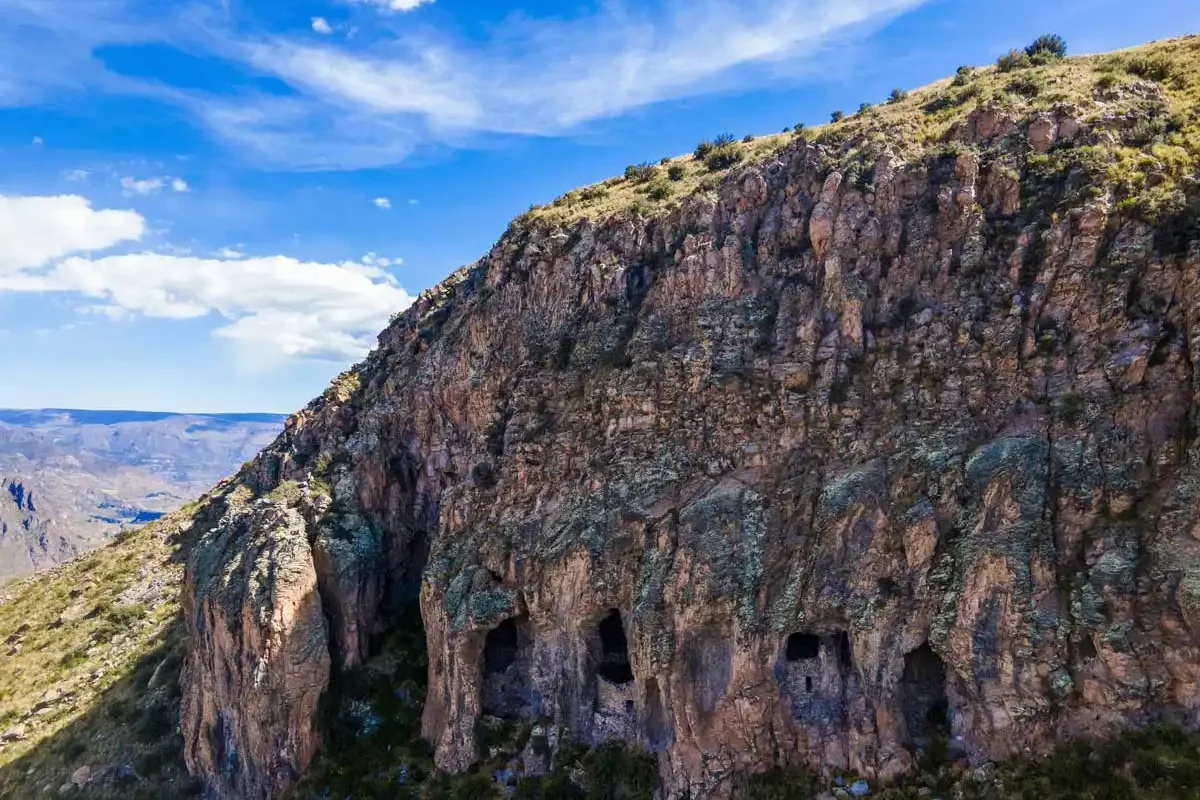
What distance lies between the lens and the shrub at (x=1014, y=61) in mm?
47906

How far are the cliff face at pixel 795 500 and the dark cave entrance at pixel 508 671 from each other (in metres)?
0.17

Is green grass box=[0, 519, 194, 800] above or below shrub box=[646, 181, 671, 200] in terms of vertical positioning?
below

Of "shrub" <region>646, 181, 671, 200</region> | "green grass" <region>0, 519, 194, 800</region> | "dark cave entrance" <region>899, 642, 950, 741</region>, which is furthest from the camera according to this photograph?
"shrub" <region>646, 181, 671, 200</region>

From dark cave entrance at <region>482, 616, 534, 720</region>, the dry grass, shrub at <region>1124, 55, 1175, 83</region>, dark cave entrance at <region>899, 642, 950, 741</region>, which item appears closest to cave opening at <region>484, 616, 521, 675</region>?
dark cave entrance at <region>482, 616, 534, 720</region>

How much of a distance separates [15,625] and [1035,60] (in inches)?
3634

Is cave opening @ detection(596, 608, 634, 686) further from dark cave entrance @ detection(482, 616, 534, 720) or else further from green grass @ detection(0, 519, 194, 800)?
green grass @ detection(0, 519, 194, 800)

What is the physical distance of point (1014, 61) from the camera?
4884cm

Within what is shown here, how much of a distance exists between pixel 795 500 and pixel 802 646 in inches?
256

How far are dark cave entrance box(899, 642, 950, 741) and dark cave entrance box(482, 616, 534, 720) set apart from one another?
17.7m

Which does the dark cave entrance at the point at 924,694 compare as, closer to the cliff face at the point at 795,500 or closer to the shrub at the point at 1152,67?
the cliff face at the point at 795,500

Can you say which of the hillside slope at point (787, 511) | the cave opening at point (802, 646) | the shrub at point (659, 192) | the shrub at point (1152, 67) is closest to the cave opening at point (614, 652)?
the hillside slope at point (787, 511)

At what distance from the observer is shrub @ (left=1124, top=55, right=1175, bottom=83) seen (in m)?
37.9

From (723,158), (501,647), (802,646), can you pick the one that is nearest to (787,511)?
(802,646)

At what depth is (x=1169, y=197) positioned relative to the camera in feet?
96.6
